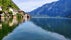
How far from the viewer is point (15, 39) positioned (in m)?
39.5

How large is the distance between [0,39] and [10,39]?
3.30 m

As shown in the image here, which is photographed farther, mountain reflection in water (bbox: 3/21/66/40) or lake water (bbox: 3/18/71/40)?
lake water (bbox: 3/18/71/40)

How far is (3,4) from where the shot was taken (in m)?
140

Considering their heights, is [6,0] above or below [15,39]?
above

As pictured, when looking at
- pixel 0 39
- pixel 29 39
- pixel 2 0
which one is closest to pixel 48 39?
pixel 29 39

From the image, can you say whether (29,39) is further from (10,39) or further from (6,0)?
(6,0)

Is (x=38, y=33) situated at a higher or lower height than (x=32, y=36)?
lower

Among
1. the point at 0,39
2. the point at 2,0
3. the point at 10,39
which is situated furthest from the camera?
the point at 2,0

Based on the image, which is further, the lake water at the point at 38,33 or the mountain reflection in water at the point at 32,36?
the lake water at the point at 38,33

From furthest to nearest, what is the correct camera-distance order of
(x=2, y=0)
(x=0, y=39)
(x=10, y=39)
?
(x=2, y=0) → (x=10, y=39) → (x=0, y=39)

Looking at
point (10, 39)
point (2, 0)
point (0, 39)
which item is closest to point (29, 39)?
point (10, 39)

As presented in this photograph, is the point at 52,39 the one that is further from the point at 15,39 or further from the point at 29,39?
the point at 15,39

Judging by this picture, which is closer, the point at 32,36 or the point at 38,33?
the point at 32,36

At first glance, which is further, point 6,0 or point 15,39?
point 6,0
